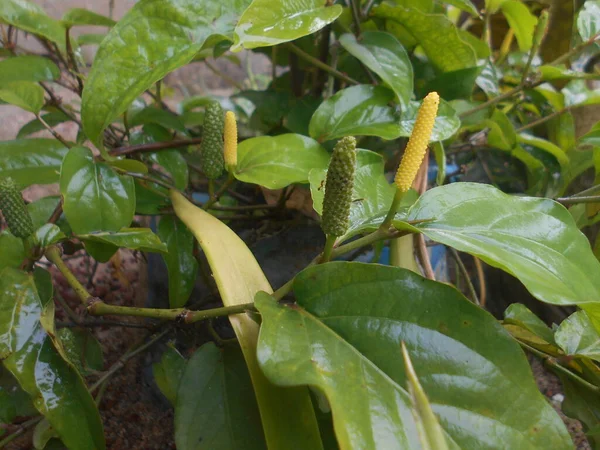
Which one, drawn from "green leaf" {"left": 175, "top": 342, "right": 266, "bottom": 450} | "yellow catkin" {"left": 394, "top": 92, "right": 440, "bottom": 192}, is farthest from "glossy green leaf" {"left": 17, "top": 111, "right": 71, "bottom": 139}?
"yellow catkin" {"left": 394, "top": 92, "right": 440, "bottom": 192}

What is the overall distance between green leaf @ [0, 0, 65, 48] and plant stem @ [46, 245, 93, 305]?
349mm

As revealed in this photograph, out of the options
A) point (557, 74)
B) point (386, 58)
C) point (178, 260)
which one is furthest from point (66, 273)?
point (557, 74)

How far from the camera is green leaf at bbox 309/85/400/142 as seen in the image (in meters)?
0.60

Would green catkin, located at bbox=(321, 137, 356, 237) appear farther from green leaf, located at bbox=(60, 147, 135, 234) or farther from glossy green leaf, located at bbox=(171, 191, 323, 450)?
green leaf, located at bbox=(60, 147, 135, 234)

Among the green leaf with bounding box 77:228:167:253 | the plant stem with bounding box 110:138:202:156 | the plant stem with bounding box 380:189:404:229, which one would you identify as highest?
the plant stem with bounding box 380:189:404:229

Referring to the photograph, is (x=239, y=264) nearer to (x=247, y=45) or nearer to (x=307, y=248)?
(x=247, y=45)

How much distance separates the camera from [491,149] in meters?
1.00

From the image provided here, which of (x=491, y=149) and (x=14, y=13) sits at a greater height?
(x=14, y=13)

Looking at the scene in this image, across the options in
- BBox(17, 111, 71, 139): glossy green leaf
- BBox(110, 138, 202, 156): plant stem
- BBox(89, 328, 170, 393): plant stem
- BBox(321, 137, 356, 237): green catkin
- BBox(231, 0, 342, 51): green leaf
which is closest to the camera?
BBox(321, 137, 356, 237): green catkin

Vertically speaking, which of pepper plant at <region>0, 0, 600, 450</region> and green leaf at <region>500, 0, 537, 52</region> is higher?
green leaf at <region>500, 0, 537, 52</region>

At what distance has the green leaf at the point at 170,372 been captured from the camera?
609 mm

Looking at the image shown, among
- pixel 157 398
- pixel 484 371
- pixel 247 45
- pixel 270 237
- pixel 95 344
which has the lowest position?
pixel 157 398

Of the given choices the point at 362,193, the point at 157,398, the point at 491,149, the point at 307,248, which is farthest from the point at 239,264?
the point at 491,149

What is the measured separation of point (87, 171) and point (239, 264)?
25cm
